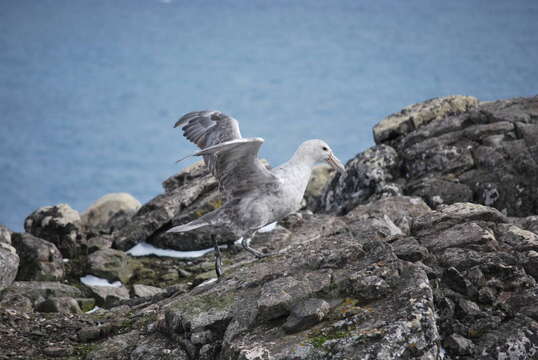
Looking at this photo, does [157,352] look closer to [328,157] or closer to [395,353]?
[395,353]

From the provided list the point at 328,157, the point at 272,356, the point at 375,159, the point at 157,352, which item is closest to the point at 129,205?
the point at 375,159

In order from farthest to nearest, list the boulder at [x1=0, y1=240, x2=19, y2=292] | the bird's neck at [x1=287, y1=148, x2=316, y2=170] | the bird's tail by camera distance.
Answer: the boulder at [x1=0, y1=240, x2=19, y2=292], the bird's neck at [x1=287, y1=148, x2=316, y2=170], the bird's tail

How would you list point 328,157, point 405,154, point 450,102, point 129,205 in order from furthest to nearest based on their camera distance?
1. point 129,205
2. point 450,102
3. point 405,154
4. point 328,157

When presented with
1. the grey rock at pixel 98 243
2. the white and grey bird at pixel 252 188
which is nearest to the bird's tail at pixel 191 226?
the white and grey bird at pixel 252 188

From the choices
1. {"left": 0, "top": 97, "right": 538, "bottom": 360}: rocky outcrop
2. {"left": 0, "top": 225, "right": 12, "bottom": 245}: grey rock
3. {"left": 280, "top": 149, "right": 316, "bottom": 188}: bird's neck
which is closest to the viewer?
{"left": 0, "top": 97, "right": 538, "bottom": 360}: rocky outcrop

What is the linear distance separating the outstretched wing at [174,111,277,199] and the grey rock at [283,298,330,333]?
1983 mm

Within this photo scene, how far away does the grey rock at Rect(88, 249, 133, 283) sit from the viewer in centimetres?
1005

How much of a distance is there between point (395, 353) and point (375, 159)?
761 cm

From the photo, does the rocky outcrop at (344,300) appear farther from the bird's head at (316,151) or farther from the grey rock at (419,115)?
the grey rock at (419,115)

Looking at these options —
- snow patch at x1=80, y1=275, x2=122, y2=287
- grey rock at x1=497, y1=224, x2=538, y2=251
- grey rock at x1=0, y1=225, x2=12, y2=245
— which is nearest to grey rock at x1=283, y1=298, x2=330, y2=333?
grey rock at x1=497, y1=224, x2=538, y2=251

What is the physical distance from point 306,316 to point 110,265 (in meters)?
5.81

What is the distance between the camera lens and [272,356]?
492 cm

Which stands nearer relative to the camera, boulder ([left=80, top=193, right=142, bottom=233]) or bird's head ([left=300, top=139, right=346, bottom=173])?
bird's head ([left=300, top=139, right=346, bottom=173])

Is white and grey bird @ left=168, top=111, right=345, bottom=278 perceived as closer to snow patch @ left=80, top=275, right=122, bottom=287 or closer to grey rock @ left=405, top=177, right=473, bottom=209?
snow patch @ left=80, top=275, right=122, bottom=287
